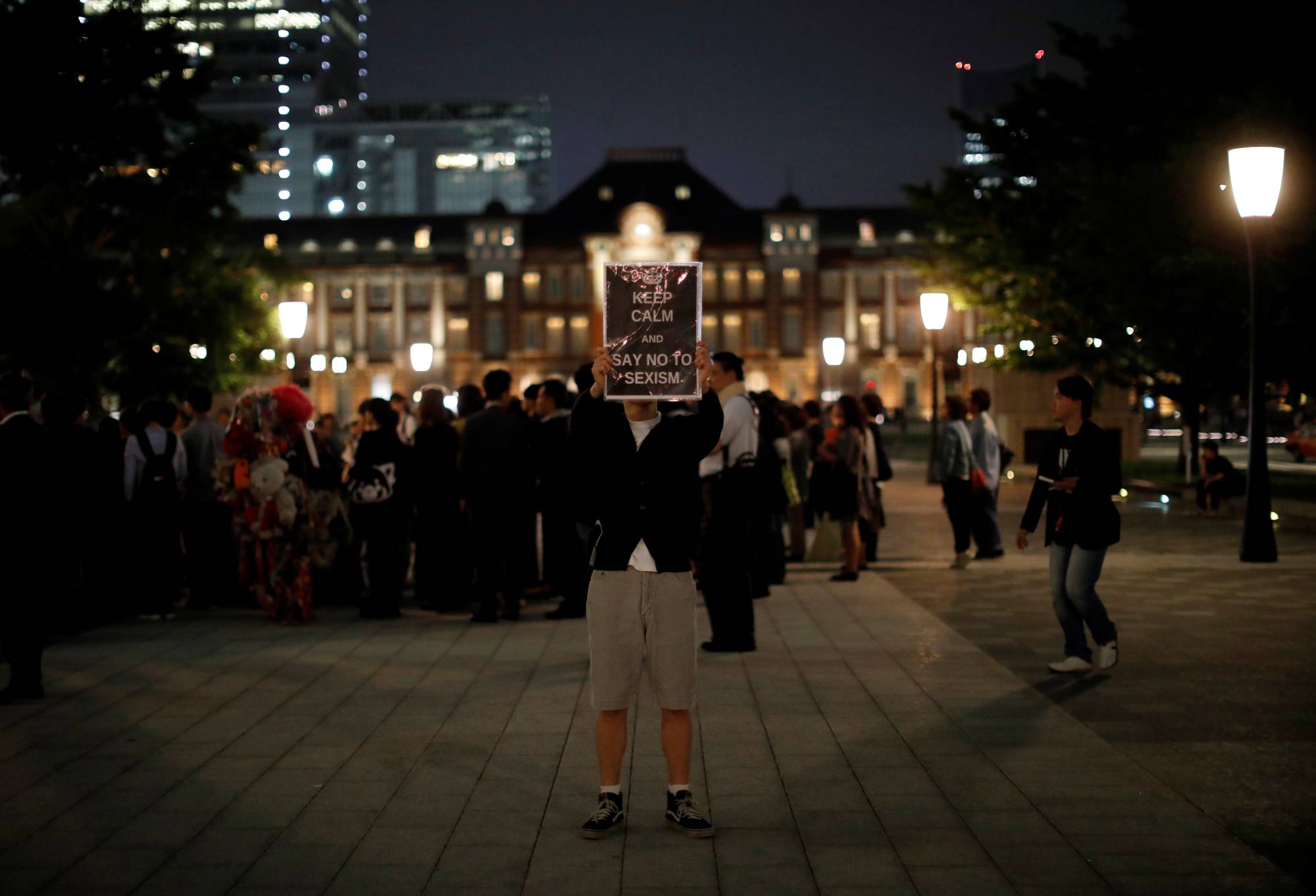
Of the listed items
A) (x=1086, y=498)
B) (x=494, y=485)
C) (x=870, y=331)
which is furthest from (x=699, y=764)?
(x=870, y=331)

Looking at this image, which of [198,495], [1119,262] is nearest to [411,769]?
[198,495]

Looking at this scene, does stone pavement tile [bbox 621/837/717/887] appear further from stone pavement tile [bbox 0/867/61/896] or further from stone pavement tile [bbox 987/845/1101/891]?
stone pavement tile [bbox 0/867/61/896]

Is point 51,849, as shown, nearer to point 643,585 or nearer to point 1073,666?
point 643,585

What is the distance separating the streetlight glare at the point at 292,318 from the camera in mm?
19719

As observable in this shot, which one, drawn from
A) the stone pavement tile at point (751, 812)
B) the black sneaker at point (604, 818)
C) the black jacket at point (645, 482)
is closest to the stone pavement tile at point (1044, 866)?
the stone pavement tile at point (751, 812)

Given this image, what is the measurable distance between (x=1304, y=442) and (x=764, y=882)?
122 ft

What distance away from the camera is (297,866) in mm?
5223

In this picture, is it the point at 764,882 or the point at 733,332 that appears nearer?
the point at 764,882

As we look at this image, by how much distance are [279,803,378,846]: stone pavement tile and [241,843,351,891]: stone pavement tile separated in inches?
2.0

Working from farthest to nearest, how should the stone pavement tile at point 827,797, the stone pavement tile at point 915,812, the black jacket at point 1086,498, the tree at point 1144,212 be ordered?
the tree at point 1144,212 → the black jacket at point 1086,498 → the stone pavement tile at point 827,797 → the stone pavement tile at point 915,812

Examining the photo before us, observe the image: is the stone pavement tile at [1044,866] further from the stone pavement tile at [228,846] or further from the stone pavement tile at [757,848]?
the stone pavement tile at [228,846]

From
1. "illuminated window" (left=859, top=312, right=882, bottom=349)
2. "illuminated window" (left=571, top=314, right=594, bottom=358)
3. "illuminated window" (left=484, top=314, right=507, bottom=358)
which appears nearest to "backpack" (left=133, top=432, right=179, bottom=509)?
"illuminated window" (left=571, top=314, right=594, bottom=358)

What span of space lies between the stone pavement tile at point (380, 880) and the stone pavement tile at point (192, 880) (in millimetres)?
360

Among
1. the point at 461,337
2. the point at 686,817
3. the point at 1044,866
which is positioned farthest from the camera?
the point at 461,337
